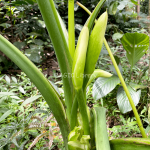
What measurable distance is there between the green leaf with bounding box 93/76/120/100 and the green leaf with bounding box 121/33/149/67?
22cm

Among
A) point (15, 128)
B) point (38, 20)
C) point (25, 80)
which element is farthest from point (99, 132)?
point (38, 20)

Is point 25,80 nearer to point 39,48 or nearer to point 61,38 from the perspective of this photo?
point 39,48

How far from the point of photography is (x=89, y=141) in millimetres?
420

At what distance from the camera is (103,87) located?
88 cm

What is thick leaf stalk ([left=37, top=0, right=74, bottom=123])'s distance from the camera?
1.08 feet

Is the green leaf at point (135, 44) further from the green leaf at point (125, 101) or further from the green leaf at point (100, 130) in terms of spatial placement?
the green leaf at point (100, 130)

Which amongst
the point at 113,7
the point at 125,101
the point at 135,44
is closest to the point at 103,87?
the point at 125,101

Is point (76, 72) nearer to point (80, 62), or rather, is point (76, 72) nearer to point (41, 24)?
point (80, 62)

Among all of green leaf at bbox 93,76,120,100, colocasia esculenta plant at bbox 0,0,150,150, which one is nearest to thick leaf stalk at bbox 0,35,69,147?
colocasia esculenta plant at bbox 0,0,150,150

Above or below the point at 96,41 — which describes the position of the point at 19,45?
above

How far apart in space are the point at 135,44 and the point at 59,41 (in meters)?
0.74

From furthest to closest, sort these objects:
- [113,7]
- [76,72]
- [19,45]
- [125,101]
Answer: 1. [113,7]
2. [19,45]
3. [125,101]
4. [76,72]

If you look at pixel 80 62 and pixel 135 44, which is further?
pixel 135 44

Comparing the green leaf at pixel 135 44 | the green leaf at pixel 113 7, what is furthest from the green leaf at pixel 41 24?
the green leaf at pixel 113 7
